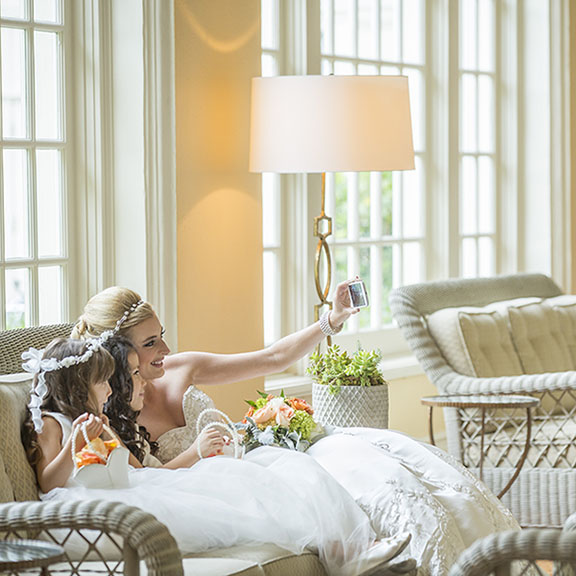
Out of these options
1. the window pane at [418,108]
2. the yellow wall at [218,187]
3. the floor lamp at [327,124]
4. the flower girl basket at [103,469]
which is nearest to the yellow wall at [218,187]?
the yellow wall at [218,187]

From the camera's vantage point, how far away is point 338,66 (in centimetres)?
457

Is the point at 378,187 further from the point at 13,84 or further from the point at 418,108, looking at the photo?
the point at 13,84

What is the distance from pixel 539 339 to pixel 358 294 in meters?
1.40

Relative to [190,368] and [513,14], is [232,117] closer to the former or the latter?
[190,368]

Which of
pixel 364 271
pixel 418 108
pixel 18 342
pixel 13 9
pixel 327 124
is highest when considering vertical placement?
pixel 13 9

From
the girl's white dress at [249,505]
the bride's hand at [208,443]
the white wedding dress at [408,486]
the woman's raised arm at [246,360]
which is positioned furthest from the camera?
the woman's raised arm at [246,360]

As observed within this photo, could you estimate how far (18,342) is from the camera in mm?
2701

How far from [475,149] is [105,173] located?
244 cm

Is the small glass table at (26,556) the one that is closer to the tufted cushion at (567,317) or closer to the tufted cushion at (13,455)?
the tufted cushion at (13,455)

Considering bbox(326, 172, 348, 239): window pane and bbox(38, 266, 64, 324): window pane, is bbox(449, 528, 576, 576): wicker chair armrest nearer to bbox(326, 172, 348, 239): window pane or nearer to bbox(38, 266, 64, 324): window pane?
bbox(38, 266, 64, 324): window pane

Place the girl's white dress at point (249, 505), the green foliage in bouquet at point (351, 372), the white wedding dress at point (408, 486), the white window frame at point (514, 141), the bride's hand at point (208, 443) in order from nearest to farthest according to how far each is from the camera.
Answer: the girl's white dress at point (249, 505) → the white wedding dress at point (408, 486) → the bride's hand at point (208, 443) → the green foliage in bouquet at point (351, 372) → the white window frame at point (514, 141)

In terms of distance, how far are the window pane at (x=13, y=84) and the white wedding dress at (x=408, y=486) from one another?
1035mm

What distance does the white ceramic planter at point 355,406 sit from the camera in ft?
10.9

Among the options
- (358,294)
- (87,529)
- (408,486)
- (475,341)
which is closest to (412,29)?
(475,341)
